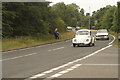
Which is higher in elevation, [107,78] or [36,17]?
[36,17]

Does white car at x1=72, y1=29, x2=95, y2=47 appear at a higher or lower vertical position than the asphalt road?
higher

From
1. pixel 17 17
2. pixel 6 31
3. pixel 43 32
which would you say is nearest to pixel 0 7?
pixel 6 31

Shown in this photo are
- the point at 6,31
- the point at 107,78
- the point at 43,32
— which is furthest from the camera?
the point at 43,32

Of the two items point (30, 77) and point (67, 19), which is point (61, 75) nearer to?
point (30, 77)

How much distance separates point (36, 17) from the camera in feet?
161

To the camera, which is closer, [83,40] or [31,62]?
[31,62]

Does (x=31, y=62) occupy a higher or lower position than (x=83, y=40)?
lower

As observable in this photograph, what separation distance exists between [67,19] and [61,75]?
86679 mm

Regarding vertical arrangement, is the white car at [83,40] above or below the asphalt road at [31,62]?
above

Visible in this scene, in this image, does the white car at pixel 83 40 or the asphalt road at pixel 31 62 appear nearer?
the asphalt road at pixel 31 62

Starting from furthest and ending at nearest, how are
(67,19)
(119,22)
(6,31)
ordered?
(67,19), (119,22), (6,31)

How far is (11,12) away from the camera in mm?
43625

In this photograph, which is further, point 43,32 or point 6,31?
point 43,32

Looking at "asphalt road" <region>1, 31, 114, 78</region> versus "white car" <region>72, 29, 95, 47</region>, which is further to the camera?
"white car" <region>72, 29, 95, 47</region>
